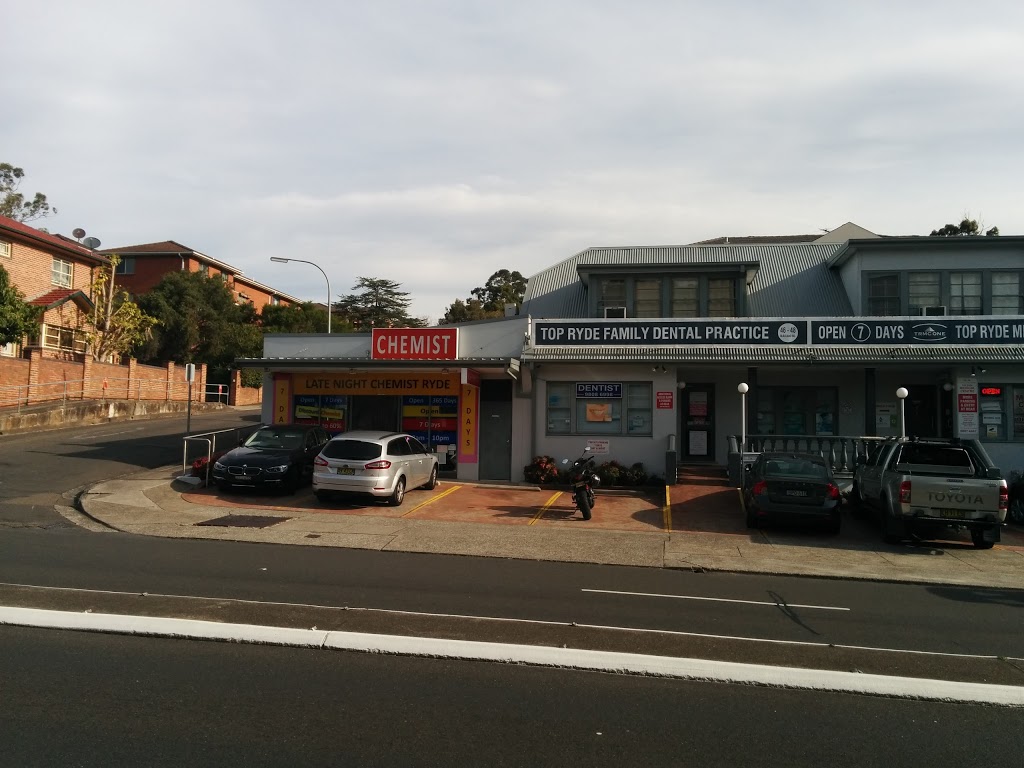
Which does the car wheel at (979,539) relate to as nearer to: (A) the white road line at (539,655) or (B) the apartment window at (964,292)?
(A) the white road line at (539,655)

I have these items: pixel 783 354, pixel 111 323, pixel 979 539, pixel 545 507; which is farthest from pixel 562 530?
pixel 111 323

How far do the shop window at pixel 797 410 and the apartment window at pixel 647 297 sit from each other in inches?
156

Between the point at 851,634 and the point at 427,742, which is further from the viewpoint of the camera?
the point at 851,634

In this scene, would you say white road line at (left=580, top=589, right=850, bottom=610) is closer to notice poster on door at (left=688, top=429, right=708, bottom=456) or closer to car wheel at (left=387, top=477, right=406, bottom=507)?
car wheel at (left=387, top=477, right=406, bottom=507)

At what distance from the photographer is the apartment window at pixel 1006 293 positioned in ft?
71.6

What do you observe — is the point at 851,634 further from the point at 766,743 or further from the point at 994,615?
the point at 766,743

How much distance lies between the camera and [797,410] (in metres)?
21.8

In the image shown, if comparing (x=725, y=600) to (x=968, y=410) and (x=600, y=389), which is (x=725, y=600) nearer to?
(x=600, y=389)

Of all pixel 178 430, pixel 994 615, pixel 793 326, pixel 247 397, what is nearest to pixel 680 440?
pixel 793 326

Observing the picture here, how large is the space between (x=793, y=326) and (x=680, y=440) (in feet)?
14.5

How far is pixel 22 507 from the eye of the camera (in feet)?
49.0

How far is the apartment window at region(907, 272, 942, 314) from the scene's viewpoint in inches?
869

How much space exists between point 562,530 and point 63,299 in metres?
34.0

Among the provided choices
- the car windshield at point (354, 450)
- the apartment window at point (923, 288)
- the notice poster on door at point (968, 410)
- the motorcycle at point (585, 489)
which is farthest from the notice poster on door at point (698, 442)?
the car windshield at point (354, 450)
